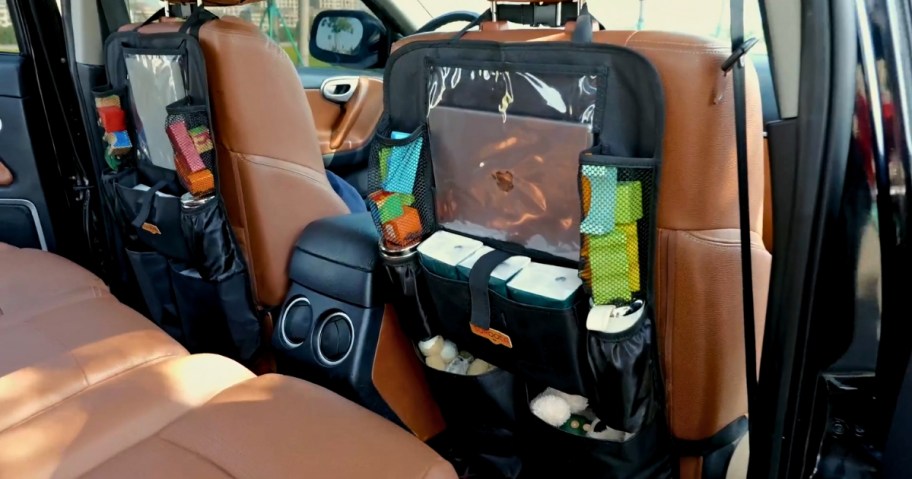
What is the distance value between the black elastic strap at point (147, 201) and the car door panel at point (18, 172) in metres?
0.72

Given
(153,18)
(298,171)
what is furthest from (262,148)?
(153,18)

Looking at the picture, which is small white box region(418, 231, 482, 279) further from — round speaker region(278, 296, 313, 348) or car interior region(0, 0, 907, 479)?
round speaker region(278, 296, 313, 348)

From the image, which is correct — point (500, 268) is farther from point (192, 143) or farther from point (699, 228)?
point (192, 143)

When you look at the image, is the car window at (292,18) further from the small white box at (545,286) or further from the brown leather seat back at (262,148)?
A: the small white box at (545,286)

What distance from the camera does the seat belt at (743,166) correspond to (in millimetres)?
999

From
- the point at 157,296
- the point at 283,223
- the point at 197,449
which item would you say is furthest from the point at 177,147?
the point at 197,449

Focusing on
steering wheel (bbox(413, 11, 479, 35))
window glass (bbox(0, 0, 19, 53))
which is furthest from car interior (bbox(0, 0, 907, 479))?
steering wheel (bbox(413, 11, 479, 35))

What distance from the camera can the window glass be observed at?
238cm

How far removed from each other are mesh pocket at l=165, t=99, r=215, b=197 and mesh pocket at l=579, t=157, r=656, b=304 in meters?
0.99

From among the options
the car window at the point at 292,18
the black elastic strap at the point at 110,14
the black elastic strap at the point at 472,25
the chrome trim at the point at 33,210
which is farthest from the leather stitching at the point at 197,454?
the car window at the point at 292,18

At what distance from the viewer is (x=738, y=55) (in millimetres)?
1002

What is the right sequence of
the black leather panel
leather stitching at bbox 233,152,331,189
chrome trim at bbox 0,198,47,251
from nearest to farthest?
the black leather panel
leather stitching at bbox 233,152,331,189
chrome trim at bbox 0,198,47,251

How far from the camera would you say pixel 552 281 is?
1261 millimetres

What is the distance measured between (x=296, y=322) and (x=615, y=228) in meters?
1.00
